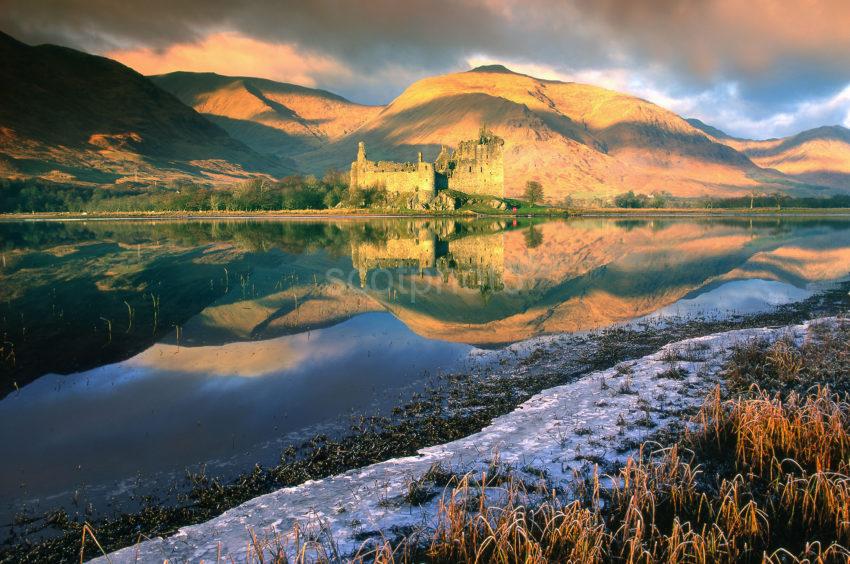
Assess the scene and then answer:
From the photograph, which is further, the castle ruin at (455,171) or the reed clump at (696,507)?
the castle ruin at (455,171)

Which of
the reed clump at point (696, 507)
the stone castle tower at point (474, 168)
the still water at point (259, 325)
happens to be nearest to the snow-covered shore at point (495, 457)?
the reed clump at point (696, 507)

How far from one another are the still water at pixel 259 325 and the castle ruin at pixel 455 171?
61158 mm

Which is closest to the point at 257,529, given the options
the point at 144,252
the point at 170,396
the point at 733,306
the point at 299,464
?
the point at 299,464

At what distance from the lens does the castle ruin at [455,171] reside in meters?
112

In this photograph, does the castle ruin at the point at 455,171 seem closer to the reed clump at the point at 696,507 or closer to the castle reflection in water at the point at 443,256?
the castle reflection in water at the point at 443,256

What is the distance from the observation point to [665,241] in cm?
6066

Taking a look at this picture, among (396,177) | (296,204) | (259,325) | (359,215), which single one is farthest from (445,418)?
(296,204)

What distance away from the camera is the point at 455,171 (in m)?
117

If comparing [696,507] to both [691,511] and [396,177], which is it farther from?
[396,177]

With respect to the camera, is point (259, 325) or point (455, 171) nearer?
point (259, 325)

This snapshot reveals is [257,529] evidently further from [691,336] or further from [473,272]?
[473,272]

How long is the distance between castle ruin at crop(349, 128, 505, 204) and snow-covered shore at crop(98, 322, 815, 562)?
329ft

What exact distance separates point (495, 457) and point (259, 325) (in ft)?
52.1

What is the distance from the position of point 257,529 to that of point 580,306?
2205 cm
